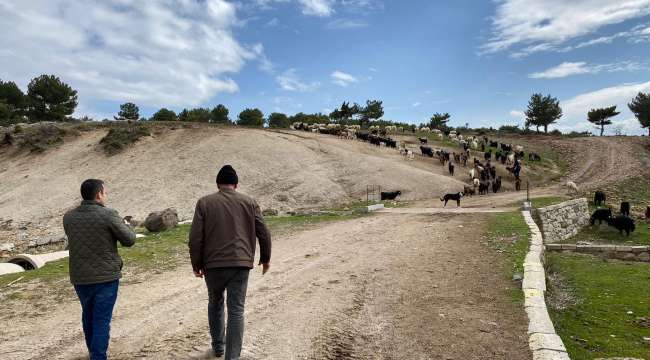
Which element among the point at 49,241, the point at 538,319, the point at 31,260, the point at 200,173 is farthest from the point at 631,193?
the point at 49,241

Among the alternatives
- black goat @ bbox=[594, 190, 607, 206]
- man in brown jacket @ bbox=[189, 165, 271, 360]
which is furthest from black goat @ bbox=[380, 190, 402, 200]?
man in brown jacket @ bbox=[189, 165, 271, 360]

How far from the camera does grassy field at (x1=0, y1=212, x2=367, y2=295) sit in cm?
945

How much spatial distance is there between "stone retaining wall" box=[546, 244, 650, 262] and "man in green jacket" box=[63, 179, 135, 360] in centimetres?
1593

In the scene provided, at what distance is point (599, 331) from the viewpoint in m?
7.17

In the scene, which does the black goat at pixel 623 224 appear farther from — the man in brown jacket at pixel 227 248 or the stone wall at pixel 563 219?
the man in brown jacket at pixel 227 248

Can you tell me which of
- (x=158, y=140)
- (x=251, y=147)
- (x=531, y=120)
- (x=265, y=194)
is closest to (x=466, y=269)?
(x=265, y=194)

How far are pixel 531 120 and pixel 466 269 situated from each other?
6327 centimetres

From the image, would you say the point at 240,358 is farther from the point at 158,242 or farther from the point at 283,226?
the point at 283,226

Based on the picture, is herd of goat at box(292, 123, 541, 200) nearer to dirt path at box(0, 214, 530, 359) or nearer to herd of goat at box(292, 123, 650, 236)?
herd of goat at box(292, 123, 650, 236)

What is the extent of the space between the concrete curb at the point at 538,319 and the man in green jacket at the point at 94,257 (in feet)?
16.5

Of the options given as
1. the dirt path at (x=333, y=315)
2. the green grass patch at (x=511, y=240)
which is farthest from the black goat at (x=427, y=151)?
the dirt path at (x=333, y=315)

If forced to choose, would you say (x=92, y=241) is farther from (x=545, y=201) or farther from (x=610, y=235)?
(x=610, y=235)

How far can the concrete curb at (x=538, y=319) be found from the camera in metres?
5.23

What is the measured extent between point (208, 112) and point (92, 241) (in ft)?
190
